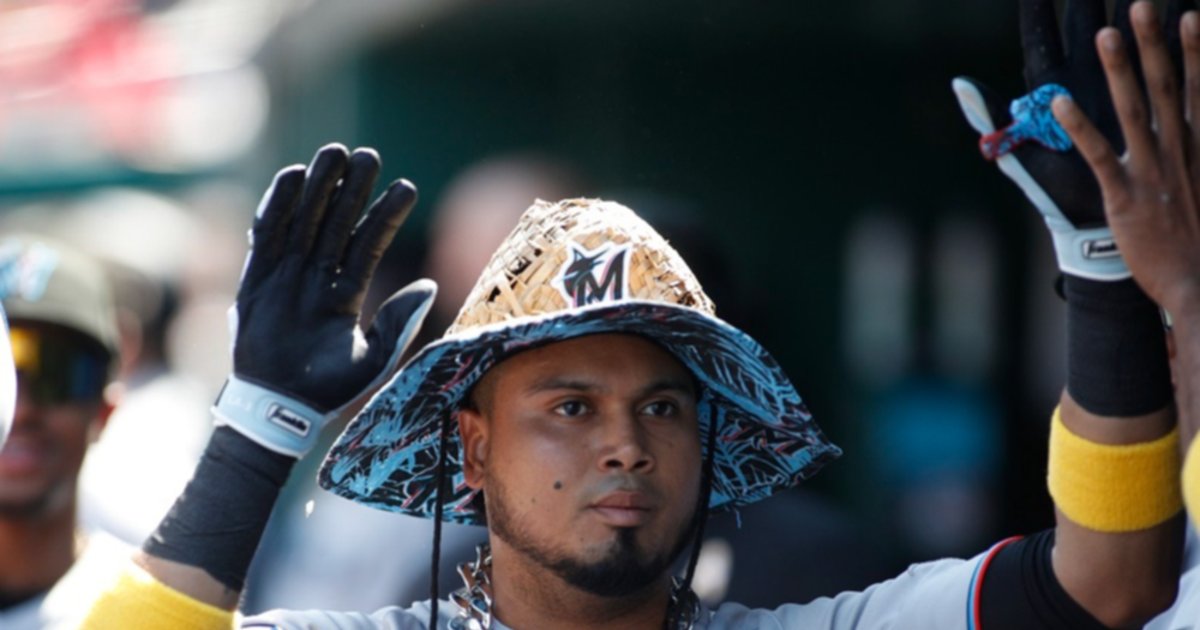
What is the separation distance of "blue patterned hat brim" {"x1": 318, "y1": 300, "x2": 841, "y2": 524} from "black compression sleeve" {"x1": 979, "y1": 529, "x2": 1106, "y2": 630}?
16.0 inches

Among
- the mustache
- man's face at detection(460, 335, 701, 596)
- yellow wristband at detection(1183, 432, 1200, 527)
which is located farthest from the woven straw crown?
yellow wristband at detection(1183, 432, 1200, 527)

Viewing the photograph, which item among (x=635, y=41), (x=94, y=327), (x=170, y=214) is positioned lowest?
(x=170, y=214)

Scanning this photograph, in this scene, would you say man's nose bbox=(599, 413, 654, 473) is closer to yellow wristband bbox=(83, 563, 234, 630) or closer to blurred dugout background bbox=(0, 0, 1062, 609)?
yellow wristband bbox=(83, 563, 234, 630)

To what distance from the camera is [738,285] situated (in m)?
4.66

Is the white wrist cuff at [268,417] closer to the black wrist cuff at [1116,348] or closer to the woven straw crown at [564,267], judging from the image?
the woven straw crown at [564,267]

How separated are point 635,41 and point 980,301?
7.49ft

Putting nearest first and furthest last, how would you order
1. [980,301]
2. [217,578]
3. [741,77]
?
[217,578] < [741,77] < [980,301]

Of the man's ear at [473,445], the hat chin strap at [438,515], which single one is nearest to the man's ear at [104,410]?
the hat chin strap at [438,515]

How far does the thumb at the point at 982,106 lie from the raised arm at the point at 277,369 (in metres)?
0.92

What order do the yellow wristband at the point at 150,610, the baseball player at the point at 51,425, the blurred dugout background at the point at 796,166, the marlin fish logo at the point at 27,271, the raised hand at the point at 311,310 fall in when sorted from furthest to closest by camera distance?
the blurred dugout background at the point at 796,166 → the marlin fish logo at the point at 27,271 → the baseball player at the point at 51,425 → the raised hand at the point at 311,310 → the yellow wristband at the point at 150,610

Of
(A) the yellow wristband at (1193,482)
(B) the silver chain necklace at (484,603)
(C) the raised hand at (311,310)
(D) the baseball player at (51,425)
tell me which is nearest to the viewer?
(A) the yellow wristband at (1193,482)

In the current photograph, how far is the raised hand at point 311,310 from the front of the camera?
328 cm

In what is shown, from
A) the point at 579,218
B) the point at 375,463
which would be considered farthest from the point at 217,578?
the point at 579,218

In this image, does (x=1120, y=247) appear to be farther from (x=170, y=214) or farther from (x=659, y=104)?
(x=170, y=214)
